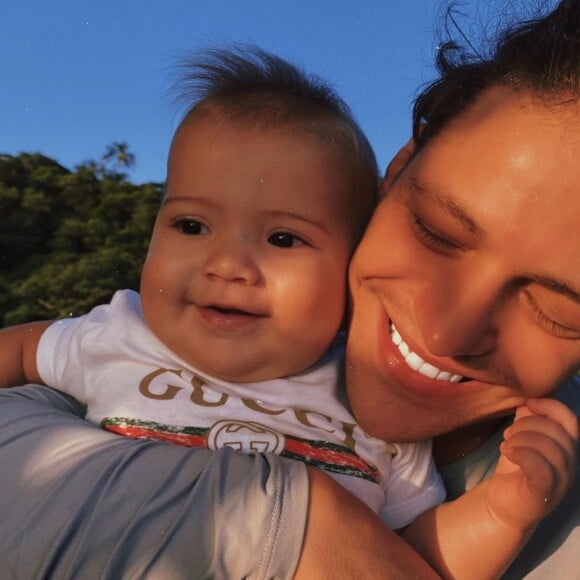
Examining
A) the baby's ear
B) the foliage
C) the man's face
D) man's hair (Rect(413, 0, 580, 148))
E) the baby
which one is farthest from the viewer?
the foliage

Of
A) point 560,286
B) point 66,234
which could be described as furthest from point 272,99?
point 66,234

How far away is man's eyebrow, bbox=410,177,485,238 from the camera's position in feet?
4.37

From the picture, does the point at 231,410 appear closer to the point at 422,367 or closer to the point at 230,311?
the point at 230,311

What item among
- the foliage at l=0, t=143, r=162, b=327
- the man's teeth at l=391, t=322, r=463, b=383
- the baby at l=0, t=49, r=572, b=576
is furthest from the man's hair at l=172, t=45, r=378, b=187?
the foliage at l=0, t=143, r=162, b=327

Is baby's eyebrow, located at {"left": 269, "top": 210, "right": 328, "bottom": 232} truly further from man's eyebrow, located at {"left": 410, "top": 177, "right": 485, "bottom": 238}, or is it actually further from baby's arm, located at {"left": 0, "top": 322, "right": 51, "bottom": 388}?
baby's arm, located at {"left": 0, "top": 322, "right": 51, "bottom": 388}

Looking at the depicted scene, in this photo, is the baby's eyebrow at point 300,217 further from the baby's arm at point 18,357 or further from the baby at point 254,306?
the baby's arm at point 18,357

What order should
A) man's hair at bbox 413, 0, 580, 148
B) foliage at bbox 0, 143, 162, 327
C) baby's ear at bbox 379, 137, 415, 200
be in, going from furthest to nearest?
foliage at bbox 0, 143, 162, 327 < baby's ear at bbox 379, 137, 415, 200 < man's hair at bbox 413, 0, 580, 148

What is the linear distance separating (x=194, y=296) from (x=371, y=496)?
565 millimetres

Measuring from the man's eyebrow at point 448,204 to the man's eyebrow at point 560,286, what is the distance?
0.14m

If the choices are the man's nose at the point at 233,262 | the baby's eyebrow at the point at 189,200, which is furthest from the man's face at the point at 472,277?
the baby's eyebrow at the point at 189,200

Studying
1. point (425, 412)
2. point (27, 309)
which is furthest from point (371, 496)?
point (27, 309)

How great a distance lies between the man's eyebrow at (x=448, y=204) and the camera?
133cm

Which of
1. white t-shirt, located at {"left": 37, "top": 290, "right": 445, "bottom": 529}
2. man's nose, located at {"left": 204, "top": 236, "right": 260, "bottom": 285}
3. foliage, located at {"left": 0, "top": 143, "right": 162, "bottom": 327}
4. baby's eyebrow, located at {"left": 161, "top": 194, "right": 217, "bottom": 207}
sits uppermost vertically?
baby's eyebrow, located at {"left": 161, "top": 194, "right": 217, "bottom": 207}

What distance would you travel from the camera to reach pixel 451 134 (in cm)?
147
